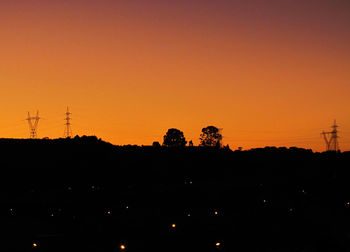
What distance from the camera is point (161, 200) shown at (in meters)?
15.9

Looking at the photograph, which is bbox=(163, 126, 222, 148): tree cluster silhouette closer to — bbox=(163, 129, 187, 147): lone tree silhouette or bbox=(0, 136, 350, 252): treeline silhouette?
bbox=(163, 129, 187, 147): lone tree silhouette

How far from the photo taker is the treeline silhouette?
14.1m

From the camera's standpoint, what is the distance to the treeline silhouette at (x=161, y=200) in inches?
556

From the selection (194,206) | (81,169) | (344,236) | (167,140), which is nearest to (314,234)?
(344,236)

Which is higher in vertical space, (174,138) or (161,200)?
(174,138)

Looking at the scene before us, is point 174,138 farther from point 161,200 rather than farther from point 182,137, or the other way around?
point 161,200

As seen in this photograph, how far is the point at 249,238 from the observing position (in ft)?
48.4

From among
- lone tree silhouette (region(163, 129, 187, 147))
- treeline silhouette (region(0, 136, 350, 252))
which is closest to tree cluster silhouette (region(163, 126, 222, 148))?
lone tree silhouette (region(163, 129, 187, 147))

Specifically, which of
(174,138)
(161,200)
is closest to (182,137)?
(174,138)

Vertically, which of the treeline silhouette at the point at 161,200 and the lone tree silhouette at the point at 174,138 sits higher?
the lone tree silhouette at the point at 174,138

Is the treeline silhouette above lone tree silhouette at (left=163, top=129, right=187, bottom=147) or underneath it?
underneath

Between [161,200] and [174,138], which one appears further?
[174,138]

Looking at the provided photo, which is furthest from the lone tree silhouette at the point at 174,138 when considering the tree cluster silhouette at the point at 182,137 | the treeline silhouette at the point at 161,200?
the treeline silhouette at the point at 161,200

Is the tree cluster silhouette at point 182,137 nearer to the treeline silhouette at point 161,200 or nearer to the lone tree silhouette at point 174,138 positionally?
the lone tree silhouette at point 174,138
